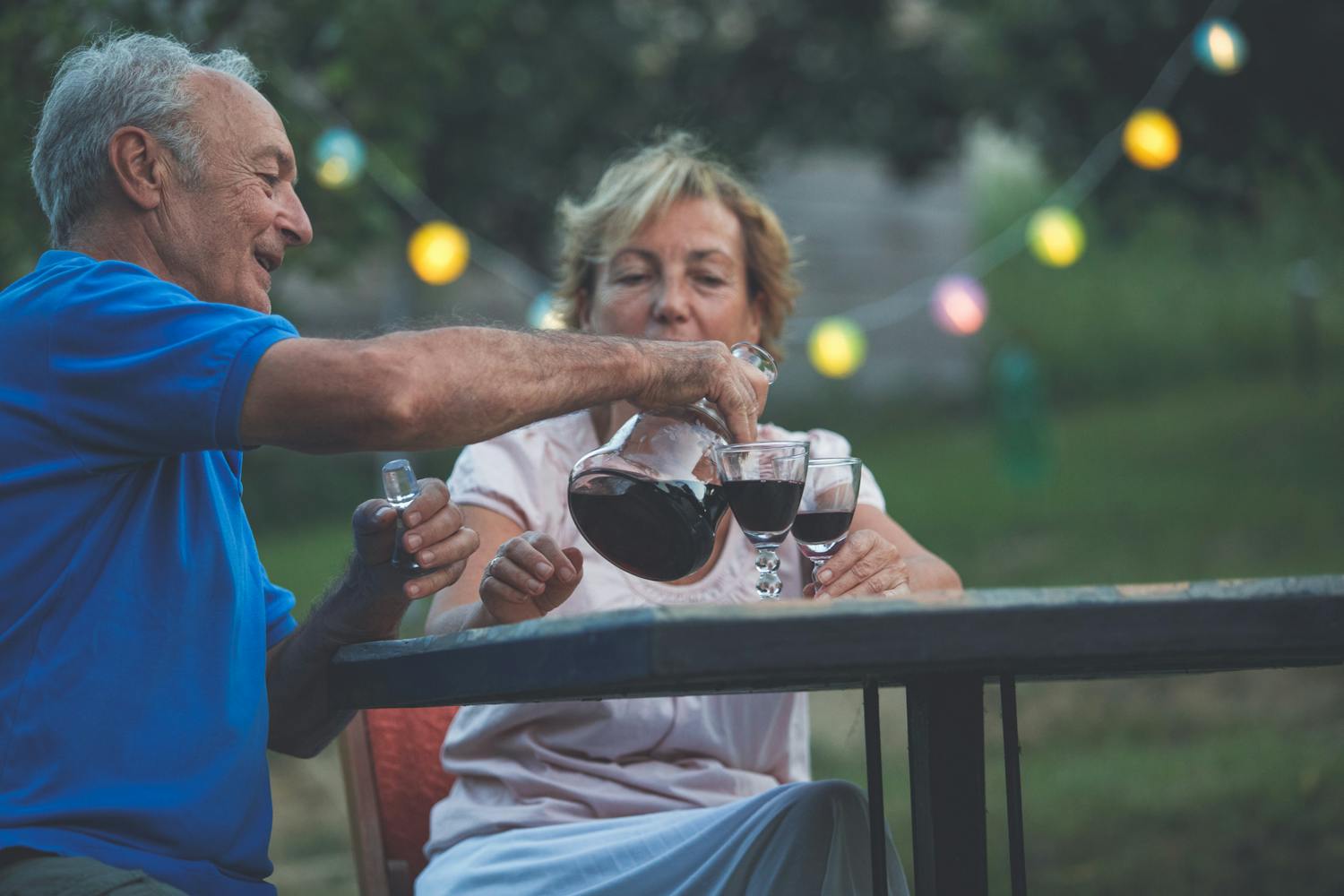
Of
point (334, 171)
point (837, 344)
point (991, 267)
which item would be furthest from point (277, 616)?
point (991, 267)

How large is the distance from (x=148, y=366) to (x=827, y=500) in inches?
32.3

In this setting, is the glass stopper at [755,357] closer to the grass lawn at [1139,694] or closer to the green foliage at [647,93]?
the grass lawn at [1139,694]

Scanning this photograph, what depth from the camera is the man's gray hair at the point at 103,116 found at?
1.85 meters

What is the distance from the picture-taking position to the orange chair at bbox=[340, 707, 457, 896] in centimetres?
235

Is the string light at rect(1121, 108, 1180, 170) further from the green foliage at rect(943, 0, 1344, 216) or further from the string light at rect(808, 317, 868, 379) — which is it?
the string light at rect(808, 317, 868, 379)

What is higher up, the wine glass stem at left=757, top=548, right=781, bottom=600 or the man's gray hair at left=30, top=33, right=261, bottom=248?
the man's gray hair at left=30, top=33, right=261, bottom=248

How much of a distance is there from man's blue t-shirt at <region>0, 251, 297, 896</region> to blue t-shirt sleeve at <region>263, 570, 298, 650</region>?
376 mm

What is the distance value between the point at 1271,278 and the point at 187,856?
15033 mm

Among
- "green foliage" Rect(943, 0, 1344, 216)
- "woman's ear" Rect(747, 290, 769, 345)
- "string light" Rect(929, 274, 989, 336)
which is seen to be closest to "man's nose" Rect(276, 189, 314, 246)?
"woman's ear" Rect(747, 290, 769, 345)

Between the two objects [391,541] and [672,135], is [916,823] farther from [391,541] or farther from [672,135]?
[672,135]

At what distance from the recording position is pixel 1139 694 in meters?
6.45

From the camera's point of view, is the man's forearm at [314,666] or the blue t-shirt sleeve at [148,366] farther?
the man's forearm at [314,666]

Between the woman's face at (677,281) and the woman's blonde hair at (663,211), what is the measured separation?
1.2 inches

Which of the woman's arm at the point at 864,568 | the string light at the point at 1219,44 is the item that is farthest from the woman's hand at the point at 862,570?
the string light at the point at 1219,44
